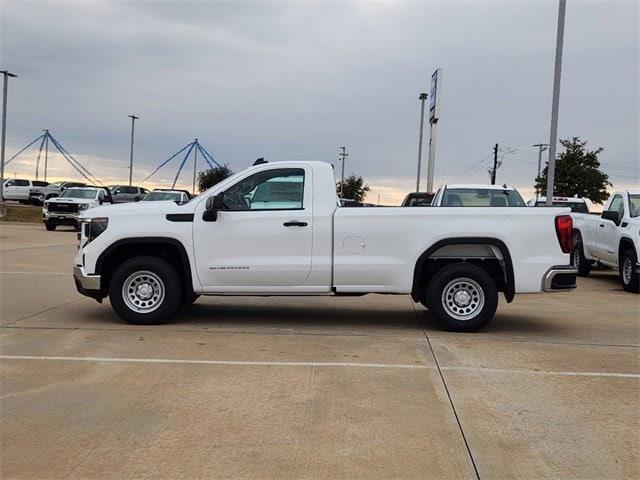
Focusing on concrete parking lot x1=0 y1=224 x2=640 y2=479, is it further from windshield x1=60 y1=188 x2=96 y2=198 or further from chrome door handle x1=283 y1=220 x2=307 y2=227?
windshield x1=60 y1=188 x2=96 y2=198

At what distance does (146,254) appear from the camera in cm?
802

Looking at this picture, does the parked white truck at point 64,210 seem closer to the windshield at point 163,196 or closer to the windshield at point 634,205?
the windshield at point 163,196

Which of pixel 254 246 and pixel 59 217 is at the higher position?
pixel 254 246

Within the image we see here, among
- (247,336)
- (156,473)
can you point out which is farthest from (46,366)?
(156,473)

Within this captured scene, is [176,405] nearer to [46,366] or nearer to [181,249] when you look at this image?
[46,366]

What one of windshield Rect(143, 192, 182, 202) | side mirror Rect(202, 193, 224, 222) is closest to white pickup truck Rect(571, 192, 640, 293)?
side mirror Rect(202, 193, 224, 222)

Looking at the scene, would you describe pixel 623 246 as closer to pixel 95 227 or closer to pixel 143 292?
pixel 143 292

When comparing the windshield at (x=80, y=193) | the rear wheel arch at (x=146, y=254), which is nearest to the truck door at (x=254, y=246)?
the rear wheel arch at (x=146, y=254)

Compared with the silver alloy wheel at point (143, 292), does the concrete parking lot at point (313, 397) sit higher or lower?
lower

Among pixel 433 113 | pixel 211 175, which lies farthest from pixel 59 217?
pixel 211 175

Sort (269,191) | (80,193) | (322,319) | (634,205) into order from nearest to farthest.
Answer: (269,191)
(322,319)
(634,205)
(80,193)

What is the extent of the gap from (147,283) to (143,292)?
12 cm

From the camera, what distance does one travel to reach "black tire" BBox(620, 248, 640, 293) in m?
11.9

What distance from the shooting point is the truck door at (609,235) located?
13.0 meters
